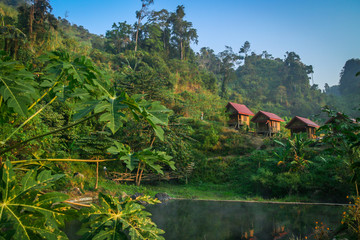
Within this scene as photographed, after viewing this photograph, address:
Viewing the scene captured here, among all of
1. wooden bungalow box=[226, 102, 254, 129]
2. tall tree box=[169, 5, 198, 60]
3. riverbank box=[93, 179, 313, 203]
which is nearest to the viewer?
riverbank box=[93, 179, 313, 203]

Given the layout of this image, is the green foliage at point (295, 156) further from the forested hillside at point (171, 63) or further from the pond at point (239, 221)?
the forested hillside at point (171, 63)

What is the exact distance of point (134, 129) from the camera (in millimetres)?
11500

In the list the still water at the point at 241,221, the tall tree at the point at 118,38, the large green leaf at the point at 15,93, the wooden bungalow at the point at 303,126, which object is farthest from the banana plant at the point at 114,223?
the tall tree at the point at 118,38

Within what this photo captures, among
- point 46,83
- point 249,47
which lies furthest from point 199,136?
point 249,47

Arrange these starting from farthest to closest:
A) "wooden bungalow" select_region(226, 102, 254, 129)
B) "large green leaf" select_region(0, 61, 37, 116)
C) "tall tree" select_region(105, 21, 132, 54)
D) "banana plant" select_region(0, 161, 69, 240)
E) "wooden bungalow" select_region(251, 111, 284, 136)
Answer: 1. "tall tree" select_region(105, 21, 132, 54)
2. "wooden bungalow" select_region(226, 102, 254, 129)
3. "wooden bungalow" select_region(251, 111, 284, 136)
4. "large green leaf" select_region(0, 61, 37, 116)
5. "banana plant" select_region(0, 161, 69, 240)

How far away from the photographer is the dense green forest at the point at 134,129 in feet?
4.25

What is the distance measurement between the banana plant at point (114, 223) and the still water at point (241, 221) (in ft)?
11.3

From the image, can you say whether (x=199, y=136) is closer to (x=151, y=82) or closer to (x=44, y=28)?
(x=151, y=82)

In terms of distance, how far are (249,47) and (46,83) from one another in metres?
61.5

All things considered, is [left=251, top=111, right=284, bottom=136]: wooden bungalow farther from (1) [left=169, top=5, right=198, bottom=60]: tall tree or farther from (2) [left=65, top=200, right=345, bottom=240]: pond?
(1) [left=169, top=5, right=198, bottom=60]: tall tree

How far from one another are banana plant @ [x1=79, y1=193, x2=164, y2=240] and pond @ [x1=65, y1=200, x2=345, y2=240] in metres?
3.44

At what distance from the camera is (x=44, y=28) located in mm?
16281

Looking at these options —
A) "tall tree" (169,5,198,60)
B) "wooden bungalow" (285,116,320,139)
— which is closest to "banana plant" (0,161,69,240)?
"wooden bungalow" (285,116,320,139)

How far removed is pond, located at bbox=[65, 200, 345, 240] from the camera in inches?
186
